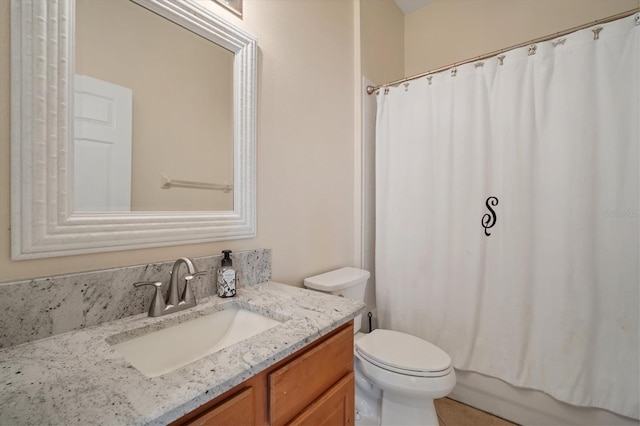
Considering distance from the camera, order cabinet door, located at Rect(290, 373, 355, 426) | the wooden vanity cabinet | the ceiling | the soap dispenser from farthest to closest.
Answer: the ceiling, the soap dispenser, cabinet door, located at Rect(290, 373, 355, 426), the wooden vanity cabinet

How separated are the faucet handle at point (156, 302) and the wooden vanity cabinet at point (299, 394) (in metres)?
0.40

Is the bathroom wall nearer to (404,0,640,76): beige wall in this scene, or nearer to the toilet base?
(404,0,640,76): beige wall

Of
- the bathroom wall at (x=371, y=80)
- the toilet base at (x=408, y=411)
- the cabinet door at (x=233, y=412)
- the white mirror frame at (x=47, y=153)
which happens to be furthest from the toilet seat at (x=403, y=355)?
the white mirror frame at (x=47, y=153)

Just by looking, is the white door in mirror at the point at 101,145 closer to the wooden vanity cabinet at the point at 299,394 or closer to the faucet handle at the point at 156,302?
the faucet handle at the point at 156,302

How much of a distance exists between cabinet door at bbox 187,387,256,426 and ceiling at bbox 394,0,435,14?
9.05 ft

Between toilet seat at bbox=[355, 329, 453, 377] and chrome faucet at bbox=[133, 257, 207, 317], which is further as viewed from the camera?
toilet seat at bbox=[355, 329, 453, 377]

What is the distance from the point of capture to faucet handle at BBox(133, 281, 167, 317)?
32.6 inches

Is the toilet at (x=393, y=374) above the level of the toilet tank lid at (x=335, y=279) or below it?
below

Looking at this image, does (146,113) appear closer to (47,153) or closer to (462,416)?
(47,153)

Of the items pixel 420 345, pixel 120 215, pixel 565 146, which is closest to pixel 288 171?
pixel 120 215

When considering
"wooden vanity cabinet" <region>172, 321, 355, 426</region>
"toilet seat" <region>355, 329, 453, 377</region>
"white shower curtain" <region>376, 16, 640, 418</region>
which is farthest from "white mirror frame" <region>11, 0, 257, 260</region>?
"white shower curtain" <region>376, 16, 640, 418</region>

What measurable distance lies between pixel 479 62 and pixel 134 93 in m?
1.69

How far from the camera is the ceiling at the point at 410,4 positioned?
2.24 m

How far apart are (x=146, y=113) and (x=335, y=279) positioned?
3.51 feet
